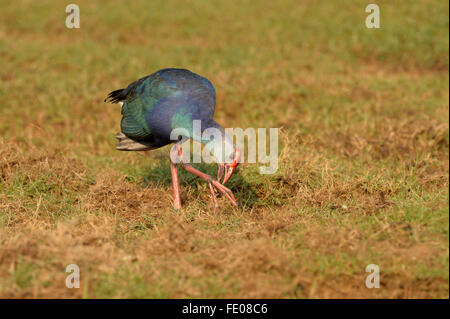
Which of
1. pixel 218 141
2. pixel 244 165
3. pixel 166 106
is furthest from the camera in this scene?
pixel 244 165

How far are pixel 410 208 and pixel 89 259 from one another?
74.2 inches

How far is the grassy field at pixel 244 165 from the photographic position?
3.08 m

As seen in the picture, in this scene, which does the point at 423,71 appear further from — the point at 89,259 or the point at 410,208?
the point at 89,259

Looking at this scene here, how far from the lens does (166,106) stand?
4.06m

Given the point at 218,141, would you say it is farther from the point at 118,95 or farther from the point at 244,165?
the point at 118,95

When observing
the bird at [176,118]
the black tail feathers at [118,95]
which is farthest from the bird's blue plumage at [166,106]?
the black tail feathers at [118,95]

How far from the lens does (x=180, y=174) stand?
4895 millimetres

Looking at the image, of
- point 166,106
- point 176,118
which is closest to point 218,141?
point 176,118

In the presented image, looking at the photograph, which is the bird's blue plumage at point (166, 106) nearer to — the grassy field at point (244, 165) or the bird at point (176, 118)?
the bird at point (176, 118)

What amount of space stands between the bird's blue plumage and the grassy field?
19.2 inches

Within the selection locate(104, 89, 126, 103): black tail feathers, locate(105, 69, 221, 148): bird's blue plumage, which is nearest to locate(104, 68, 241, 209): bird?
locate(105, 69, 221, 148): bird's blue plumage

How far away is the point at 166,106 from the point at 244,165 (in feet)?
3.32

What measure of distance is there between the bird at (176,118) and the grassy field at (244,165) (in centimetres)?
31

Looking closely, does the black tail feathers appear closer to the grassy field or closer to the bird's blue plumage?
the bird's blue plumage
